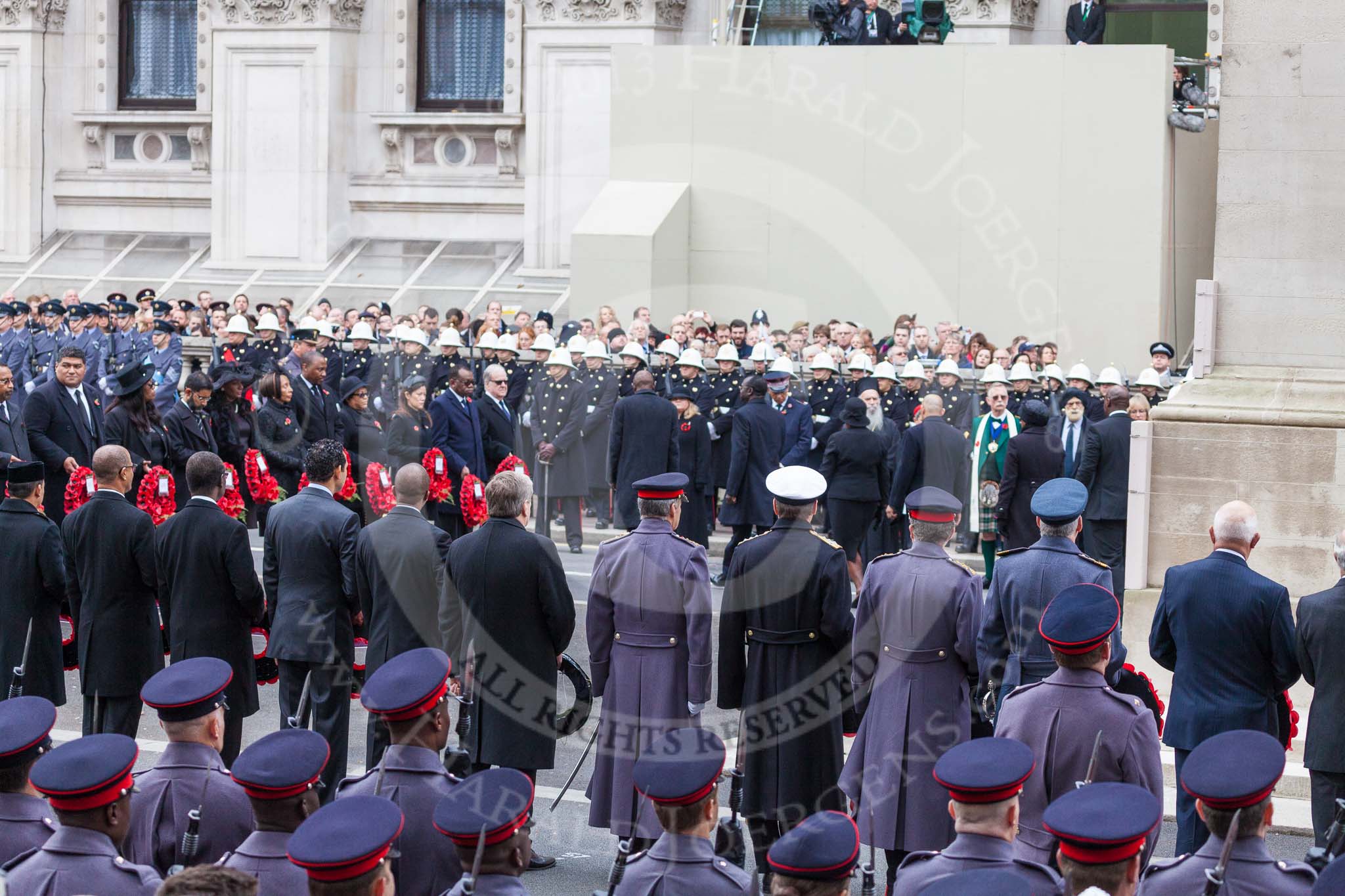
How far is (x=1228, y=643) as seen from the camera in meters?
7.75

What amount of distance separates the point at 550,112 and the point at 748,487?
475 inches

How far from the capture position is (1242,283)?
→ 438 inches

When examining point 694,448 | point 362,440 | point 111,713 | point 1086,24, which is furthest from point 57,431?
point 1086,24

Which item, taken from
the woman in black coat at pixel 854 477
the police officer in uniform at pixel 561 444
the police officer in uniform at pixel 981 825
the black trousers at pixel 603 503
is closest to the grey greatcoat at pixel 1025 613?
the police officer in uniform at pixel 981 825

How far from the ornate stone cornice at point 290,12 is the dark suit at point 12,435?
14744 millimetres

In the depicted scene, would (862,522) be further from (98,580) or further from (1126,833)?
(1126,833)

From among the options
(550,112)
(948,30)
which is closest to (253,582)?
(948,30)

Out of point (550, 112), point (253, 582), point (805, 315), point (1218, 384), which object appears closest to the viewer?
point (253, 582)

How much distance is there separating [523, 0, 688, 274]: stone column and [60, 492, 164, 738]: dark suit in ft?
56.6

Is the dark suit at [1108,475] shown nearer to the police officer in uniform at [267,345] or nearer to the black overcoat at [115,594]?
the black overcoat at [115,594]

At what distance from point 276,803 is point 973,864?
6.61 ft

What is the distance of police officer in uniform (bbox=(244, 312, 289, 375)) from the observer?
19125mm

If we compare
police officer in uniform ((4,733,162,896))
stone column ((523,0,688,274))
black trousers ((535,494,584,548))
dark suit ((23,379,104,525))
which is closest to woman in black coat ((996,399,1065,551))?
black trousers ((535,494,584,548))

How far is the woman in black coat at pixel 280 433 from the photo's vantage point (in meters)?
14.2
